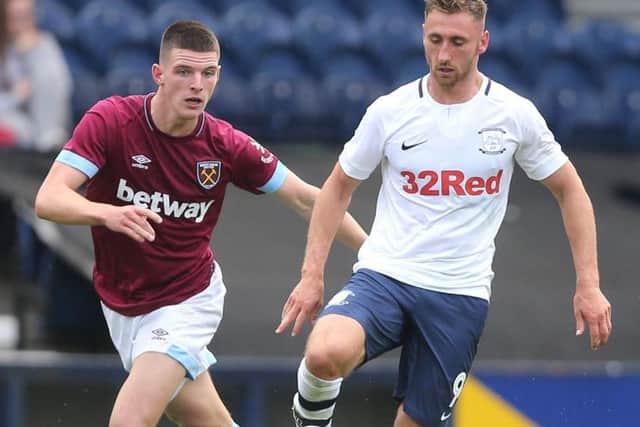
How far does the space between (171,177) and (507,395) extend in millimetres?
2827

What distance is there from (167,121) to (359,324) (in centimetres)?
123

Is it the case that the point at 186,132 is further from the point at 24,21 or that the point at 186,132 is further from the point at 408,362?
the point at 24,21

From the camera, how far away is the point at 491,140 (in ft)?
22.2

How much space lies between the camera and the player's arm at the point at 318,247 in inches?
265

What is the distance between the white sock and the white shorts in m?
0.44

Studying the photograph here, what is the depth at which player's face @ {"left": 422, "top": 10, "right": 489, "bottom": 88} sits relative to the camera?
6598 mm

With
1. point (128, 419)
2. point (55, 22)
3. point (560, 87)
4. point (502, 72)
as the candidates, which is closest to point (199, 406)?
point (128, 419)

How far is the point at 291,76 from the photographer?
1299 centimetres

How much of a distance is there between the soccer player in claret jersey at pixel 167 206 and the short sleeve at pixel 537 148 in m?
1.19

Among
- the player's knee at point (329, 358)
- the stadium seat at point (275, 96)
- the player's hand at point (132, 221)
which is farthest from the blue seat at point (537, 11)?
the player's hand at point (132, 221)

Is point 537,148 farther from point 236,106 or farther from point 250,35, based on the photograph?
point 250,35

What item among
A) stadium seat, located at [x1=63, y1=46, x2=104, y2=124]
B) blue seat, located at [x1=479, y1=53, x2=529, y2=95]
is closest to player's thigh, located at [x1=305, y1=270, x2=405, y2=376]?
stadium seat, located at [x1=63, y1=46, x2=104, y2=124]

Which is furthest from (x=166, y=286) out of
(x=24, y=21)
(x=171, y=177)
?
(x=24, y=21)

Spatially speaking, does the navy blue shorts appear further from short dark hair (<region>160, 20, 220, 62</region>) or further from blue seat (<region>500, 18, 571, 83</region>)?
blue seat (<region>500, 18, 571, 83</region>)
